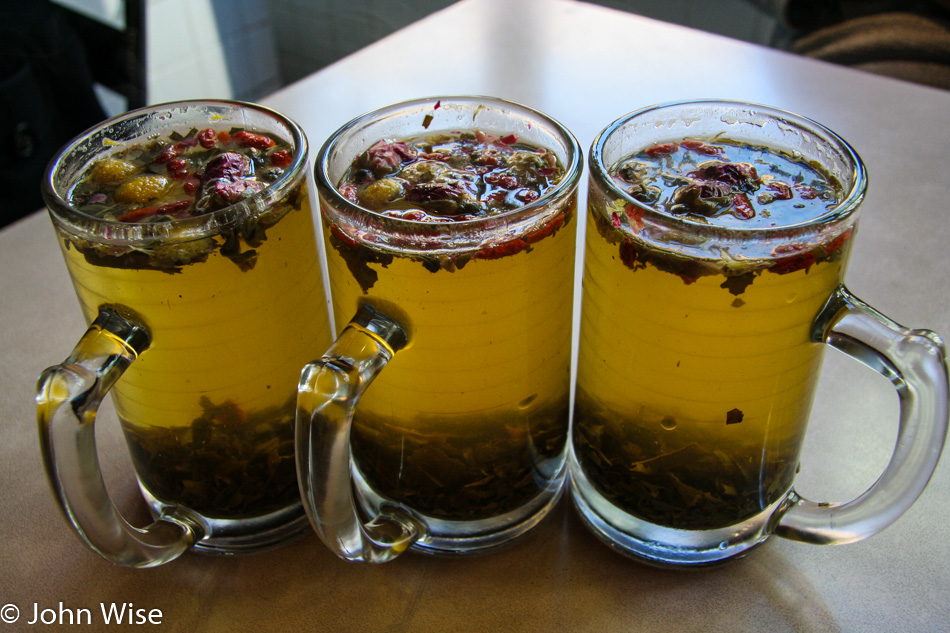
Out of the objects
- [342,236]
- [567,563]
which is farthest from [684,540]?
[342,236]

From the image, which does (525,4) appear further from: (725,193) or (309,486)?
(309,486)

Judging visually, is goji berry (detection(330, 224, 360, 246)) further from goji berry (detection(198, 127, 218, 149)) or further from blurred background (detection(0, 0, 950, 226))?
blurred background (detection(0, 0, 950, 226))

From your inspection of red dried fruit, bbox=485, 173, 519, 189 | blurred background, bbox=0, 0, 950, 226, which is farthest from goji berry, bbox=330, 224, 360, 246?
blurred background, bbox=0, 0, 950, 226

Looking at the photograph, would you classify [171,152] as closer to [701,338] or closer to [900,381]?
[701,338]

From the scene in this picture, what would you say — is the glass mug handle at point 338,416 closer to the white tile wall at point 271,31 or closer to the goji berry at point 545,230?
the goji berry at point 545,230

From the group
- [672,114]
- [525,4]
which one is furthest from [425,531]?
[525,4]

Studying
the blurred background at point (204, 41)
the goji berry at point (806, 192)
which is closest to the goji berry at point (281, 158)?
the goji berry at point (806, 192)

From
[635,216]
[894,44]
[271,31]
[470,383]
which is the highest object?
[635,216]
